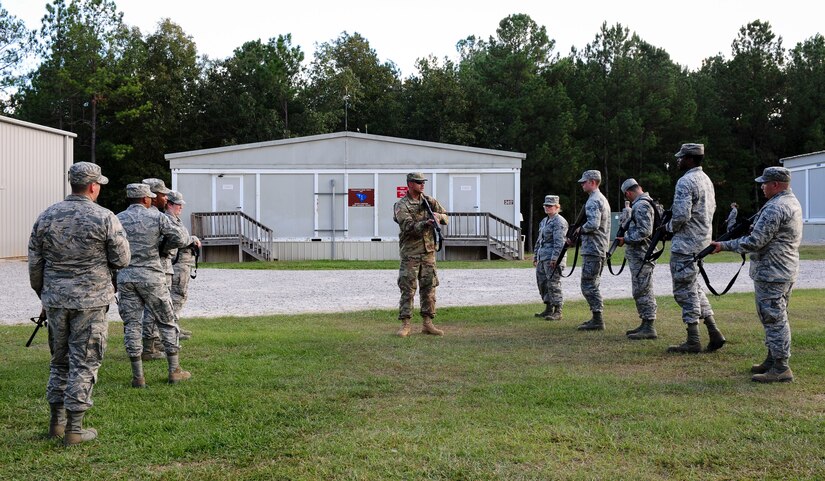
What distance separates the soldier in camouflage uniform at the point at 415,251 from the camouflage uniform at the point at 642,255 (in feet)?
7.04

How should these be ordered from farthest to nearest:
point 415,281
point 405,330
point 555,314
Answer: point 555,314 → point 415,281 → point 405,330

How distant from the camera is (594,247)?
9.54 m

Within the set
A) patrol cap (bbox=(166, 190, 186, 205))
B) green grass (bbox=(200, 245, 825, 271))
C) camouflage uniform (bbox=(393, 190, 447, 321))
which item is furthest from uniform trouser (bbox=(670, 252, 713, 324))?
green grass (bbox=(200, 245, 825, 271))

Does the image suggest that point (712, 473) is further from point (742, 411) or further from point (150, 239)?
point (150, 239)

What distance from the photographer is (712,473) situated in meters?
4.19

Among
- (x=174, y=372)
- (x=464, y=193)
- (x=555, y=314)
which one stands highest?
(x=464, y=193)

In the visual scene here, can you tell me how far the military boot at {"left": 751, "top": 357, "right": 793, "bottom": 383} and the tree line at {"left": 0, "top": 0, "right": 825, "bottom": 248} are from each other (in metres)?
35.4

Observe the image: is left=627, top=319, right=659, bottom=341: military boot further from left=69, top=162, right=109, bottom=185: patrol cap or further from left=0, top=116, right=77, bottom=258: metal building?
left=0, top=116, right=77, bottom=258: metal building

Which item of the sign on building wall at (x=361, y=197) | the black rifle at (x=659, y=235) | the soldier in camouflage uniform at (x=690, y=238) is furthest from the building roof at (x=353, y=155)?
the soldier in camouflage uniform at (x=690, y=238)

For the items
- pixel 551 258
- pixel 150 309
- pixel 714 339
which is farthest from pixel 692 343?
pixel 150 309

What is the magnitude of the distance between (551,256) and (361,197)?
15427 millimetres

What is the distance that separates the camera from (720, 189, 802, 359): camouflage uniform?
6.32m

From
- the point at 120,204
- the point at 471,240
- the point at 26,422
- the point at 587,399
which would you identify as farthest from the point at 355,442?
the point at 120,204

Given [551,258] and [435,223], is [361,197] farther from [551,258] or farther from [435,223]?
[435,223]
